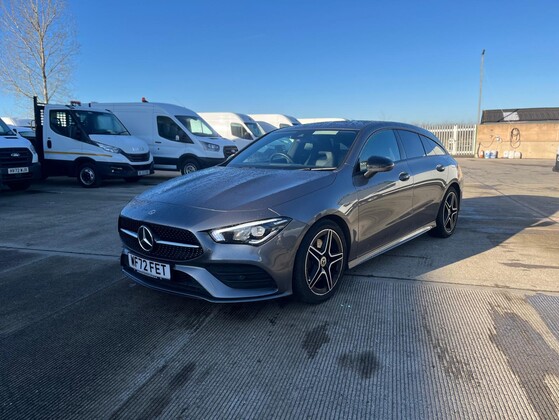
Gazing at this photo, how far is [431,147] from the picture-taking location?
540 cm

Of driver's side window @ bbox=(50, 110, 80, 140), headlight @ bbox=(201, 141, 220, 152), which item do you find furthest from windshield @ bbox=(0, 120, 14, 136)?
headlight @ bbox=(201, 141, 220, 152)

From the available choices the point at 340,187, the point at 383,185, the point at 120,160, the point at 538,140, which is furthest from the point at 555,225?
the point at 538,140

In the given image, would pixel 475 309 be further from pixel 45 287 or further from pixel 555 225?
pixel 555 225

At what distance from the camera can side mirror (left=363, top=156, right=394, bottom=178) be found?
3.72 m

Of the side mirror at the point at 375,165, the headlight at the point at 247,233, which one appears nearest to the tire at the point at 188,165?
the side mirror at the point at 375,165

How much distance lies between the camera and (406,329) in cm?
296

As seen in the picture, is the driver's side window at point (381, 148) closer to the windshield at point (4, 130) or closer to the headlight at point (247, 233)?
the headlight at point (247, 233)

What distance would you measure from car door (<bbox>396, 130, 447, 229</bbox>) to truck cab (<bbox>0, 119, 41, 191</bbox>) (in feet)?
30.4

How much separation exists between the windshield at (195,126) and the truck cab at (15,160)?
4329 millimetres

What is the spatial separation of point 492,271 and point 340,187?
2.00 meters

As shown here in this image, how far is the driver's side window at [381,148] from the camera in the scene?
13.0ft

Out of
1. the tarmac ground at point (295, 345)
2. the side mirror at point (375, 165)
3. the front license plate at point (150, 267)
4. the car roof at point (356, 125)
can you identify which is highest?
the car roof at point (356, 125)

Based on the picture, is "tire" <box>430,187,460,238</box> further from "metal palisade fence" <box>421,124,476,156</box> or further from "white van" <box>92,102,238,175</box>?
"metal palisade fence" <box>421,124,476,156</box>

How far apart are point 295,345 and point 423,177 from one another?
2.89 m
